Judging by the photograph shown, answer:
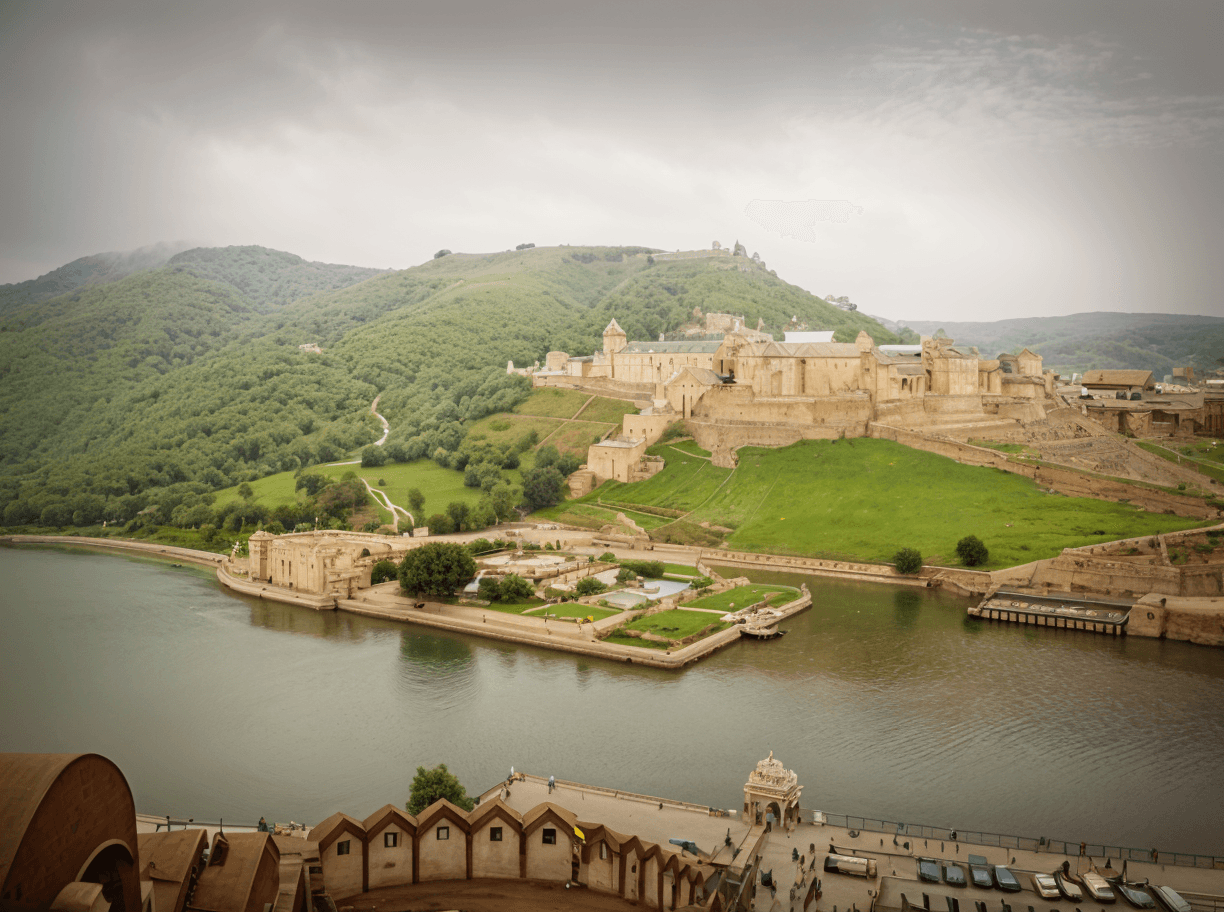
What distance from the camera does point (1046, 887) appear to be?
18.9 m

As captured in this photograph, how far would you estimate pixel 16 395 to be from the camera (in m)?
87.8

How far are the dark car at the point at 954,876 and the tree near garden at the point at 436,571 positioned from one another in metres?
32.2

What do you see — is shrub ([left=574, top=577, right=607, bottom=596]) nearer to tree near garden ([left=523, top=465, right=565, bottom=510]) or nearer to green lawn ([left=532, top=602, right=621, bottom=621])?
green lawn ([left=532, top=602, right=621, bottom=621])

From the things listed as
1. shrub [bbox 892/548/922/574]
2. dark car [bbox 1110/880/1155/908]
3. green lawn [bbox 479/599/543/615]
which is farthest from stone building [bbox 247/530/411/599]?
dark car [bbox 1110/880/1155/908]

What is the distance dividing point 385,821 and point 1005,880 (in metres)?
12.5

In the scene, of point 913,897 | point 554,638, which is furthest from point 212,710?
point 913,897

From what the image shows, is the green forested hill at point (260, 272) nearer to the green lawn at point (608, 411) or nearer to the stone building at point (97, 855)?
the green lawn at point (608, 411)

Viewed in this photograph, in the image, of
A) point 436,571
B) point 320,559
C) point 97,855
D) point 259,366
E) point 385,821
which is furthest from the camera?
point 259,366

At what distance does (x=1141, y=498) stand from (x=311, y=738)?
138ft

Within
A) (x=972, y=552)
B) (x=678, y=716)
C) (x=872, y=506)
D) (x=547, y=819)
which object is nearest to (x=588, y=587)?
(x=678, y=716)

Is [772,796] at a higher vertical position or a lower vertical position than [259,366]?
lower

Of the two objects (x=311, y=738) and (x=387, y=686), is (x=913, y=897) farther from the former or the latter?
(x=387, y=686)

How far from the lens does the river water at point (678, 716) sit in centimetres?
2577

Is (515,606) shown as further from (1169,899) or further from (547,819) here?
(1169,899)
